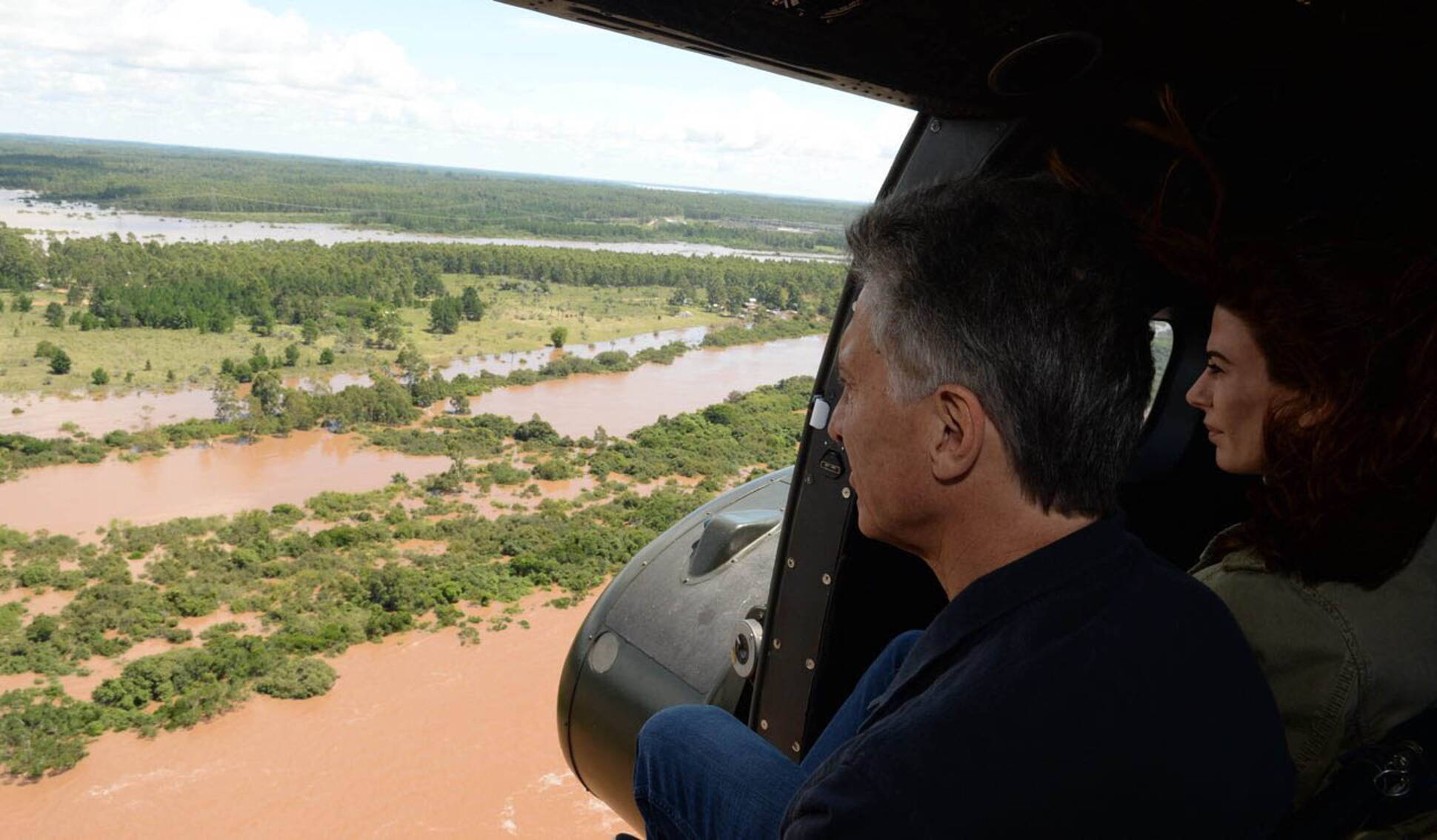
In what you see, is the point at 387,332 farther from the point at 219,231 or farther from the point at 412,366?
the point at 219,231

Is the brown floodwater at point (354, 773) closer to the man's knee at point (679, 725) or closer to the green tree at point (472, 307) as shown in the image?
the man's knee at point (679, 725)

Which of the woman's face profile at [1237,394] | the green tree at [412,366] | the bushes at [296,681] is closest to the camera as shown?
the woman's face profile at [1237,394]

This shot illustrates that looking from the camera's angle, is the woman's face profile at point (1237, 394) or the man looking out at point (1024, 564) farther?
the woman's face profile at point (1237, 394)

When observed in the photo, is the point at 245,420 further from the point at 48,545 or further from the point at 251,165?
the point at 251,165

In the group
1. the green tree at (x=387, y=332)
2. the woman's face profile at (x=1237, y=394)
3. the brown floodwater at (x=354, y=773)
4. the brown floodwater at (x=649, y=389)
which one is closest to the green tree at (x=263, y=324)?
the green tree at (x=387, y=332)

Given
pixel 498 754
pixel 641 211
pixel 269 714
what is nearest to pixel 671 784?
pixel 498 754

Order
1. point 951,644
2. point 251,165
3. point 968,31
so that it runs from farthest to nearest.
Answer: point 251,165 → point 968,31 → point 951,644
